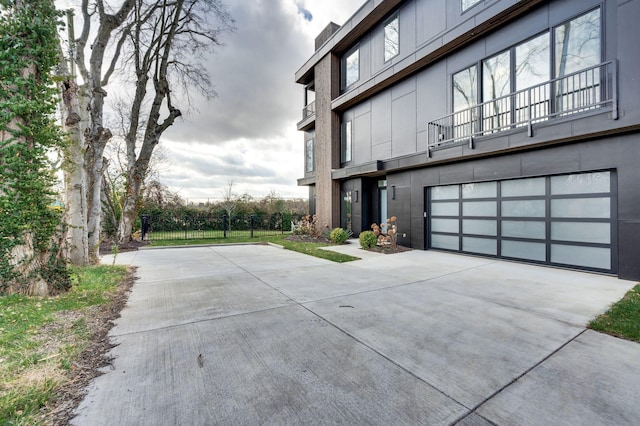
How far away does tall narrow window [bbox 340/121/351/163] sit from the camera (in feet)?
42.0

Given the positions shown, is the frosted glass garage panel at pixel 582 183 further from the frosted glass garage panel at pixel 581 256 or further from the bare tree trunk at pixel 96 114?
the bare tree trunk at pixel 96 114

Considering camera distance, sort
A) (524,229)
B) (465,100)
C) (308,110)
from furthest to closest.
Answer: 1. (308,110)
2. (465,100)
3. (524,229)

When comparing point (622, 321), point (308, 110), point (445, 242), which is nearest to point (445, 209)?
point (445, 242)

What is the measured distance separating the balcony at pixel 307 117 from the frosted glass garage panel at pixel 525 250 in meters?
10.9

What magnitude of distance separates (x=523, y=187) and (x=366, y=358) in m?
6.83

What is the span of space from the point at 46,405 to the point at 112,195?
44.0 feet

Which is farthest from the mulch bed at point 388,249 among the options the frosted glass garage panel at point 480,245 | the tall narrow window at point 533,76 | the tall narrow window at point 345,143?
the tall narrow window at point 345,143

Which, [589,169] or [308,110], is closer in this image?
[589,169]

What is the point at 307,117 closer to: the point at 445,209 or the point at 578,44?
the point at 445,209

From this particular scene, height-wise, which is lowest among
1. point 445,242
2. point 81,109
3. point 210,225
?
point 445,242

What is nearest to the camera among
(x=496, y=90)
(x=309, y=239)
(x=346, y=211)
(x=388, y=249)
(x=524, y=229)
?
(x=524, y=229)

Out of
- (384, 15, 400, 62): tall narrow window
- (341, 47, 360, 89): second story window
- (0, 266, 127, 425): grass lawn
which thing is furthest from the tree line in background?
(384, 15, 400, 62): tall narrow window

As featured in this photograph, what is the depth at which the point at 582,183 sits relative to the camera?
602 centimetres

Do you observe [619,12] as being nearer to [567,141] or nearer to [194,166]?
[567,141]
